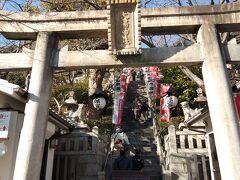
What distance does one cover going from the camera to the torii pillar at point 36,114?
6043 millimetres

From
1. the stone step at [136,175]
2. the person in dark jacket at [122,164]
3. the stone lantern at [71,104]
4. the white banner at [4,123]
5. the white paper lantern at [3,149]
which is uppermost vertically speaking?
the stone lantern at [71,104]

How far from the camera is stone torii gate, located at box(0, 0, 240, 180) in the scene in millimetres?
6289

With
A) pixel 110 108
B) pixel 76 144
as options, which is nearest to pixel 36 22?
pixel 76 144

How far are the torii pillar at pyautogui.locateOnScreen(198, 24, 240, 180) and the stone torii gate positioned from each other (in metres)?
0.02

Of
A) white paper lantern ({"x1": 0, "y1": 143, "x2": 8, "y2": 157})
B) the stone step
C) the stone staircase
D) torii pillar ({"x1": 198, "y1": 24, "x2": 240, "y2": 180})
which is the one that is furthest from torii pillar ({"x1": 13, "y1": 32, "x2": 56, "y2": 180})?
the stone staircase

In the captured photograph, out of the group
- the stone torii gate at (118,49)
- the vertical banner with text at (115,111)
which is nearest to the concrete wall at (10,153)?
the stone torii gate at (118,49)

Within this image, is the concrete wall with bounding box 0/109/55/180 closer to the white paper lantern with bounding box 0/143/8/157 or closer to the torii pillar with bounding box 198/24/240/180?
the white paper lantern with bounding box 0/143/8/157

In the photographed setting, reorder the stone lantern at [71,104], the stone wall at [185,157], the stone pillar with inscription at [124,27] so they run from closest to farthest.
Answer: the stone pillar with inscription at [124,27] < the stone wall at [185,157] < the stone lantern at [71,104]

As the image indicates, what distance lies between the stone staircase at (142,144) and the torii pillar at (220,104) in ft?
23.4

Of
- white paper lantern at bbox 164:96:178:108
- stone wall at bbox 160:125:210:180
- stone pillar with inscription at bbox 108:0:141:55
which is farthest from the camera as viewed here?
white paper lantern at bbox 164:96:178:108

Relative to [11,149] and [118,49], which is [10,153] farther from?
[118,49]

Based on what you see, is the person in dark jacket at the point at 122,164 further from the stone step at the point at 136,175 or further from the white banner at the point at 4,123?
the white banner at the point at 4,123

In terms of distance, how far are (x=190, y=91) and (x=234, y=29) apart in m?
15.5

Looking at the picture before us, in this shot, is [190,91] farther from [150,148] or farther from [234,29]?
[234,29]
